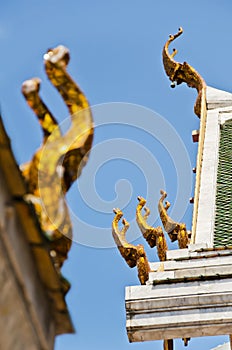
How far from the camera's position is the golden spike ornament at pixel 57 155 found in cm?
762

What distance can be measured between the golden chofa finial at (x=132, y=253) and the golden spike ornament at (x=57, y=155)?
914 cm

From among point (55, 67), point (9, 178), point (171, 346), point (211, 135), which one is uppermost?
point (211, 135)

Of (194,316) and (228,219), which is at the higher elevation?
(228,219)

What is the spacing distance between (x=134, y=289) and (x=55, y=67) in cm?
857

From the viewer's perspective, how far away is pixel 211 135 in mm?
24750

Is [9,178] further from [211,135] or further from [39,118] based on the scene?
[211,135]

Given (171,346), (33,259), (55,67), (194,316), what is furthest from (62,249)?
(171,346)

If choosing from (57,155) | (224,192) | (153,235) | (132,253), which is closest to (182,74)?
(224,192)

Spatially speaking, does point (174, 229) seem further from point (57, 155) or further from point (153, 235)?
point (57, 155)

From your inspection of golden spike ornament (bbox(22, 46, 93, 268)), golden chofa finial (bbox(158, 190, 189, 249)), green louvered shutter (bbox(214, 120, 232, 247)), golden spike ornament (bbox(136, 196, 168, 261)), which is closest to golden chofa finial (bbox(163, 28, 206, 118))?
green louvered shutter (bbox(214, 120, 232, 247))

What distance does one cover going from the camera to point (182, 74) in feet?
89.2

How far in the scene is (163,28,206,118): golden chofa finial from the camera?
27.0 m

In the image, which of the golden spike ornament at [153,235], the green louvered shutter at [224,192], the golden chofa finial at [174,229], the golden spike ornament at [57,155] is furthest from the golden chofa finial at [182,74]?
the golden spike ornament at [57,155]

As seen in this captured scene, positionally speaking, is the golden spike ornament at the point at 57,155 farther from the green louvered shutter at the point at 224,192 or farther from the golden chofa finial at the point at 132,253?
the green louvered shutter at the point at 224,192
